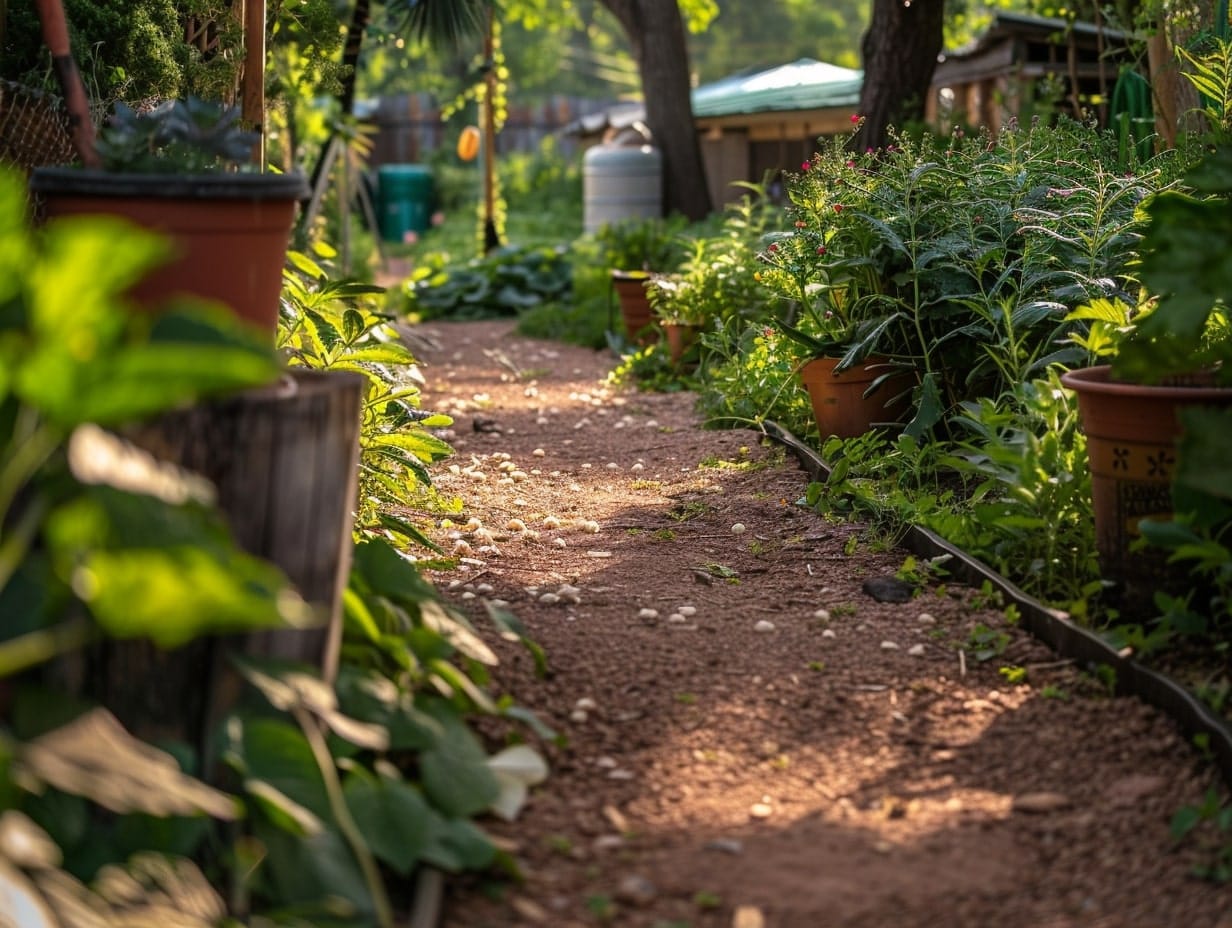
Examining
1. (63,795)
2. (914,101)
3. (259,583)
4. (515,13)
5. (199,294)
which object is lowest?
(63,795)

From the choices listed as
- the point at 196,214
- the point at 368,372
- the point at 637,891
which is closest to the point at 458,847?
the point at 637,891

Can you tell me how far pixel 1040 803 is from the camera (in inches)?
103

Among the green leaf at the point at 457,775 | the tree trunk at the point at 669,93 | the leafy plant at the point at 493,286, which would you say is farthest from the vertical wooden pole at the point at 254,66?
the tree trunk at the point at 669,93

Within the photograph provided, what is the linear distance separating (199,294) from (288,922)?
3.82ft

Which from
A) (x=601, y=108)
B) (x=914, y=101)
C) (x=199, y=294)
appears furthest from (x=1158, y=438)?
(x=601, y=108)

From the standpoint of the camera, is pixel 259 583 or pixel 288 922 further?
pixel 288 922

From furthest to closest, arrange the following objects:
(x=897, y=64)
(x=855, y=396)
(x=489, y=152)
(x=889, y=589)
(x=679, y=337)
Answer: (x=489, y=152) → (x=897, y=64) → (x=679, y=337) → (x=855, y=396) → (x=889, y=589)

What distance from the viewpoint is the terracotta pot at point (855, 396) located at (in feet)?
17.4

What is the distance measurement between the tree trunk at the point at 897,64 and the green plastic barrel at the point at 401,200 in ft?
53.4

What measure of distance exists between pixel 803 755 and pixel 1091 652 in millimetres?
783

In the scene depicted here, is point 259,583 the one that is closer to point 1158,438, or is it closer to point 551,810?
A: point 551,810

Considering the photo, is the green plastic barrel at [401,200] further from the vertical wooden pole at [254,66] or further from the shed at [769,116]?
the vertical wooden pole at [254,66]

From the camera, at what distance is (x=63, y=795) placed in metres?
2.06

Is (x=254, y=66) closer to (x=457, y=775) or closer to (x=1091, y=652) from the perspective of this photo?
(x=457, y=775)
